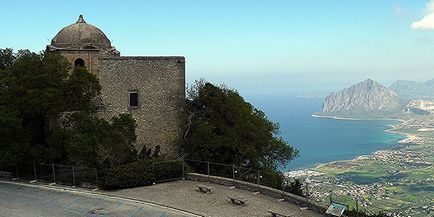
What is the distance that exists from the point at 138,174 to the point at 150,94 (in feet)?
26.6

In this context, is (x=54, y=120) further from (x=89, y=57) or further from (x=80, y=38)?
(x=80, y=38)

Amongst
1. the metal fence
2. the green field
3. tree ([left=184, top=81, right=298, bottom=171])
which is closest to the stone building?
Answer: tree ([left=184, top=81, right=298, bottom=171])

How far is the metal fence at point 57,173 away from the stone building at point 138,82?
212 inches

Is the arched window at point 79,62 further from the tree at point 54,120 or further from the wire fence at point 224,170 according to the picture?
the wire fence at point 224,170

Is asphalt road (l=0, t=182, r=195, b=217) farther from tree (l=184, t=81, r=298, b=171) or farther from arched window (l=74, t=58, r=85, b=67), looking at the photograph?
arched window (l=74, t=58, r=85, b=67)

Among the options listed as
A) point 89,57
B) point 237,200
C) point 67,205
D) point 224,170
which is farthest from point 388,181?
point 67,205

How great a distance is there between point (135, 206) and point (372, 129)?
17910 cm

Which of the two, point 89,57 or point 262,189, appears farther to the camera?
point 89,57

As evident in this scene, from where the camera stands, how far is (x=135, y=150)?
26.5m

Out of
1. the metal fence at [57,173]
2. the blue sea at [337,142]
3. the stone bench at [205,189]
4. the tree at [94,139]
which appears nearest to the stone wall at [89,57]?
the tree at [94,139]

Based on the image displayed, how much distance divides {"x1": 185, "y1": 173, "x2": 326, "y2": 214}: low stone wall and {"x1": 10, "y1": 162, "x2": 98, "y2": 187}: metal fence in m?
4.92

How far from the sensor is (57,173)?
22891 millimetres

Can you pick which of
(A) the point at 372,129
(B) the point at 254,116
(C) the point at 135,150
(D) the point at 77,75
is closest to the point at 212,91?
(B) the point at 254,116

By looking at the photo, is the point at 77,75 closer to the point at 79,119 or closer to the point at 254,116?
the point at 79,119
